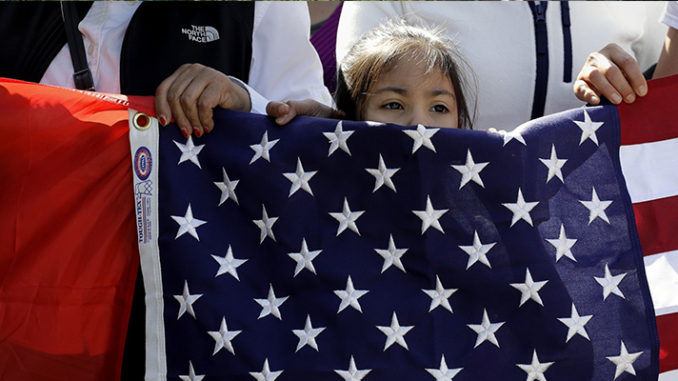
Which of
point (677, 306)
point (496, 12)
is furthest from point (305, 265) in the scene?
point (496, 12)

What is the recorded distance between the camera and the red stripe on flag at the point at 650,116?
7.77 ft

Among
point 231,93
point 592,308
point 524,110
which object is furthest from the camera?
point 524,110

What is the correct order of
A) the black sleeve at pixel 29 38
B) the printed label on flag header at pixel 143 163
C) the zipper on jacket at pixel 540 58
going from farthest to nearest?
the zipper on jacket at pixel 540 58 → the black sleeve at pixel 29 38 → the printed label on flag header at pixel 143 163

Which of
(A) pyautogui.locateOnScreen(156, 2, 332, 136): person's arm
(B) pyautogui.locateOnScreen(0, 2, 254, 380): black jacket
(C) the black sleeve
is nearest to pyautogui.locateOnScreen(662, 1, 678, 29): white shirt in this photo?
(A) pyautogui.locateOnScreen(156, 2, 332, 136): person's arm

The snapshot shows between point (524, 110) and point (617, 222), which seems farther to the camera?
point (524, 110)

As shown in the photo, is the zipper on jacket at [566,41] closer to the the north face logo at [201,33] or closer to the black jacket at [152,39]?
the black jacket at [152,39]

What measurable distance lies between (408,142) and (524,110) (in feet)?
3.20

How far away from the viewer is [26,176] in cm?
219

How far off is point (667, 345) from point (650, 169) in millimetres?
509

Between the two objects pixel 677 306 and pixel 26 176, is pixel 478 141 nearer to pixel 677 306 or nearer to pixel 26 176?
pixel 677 306

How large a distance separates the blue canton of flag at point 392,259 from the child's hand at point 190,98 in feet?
0.15

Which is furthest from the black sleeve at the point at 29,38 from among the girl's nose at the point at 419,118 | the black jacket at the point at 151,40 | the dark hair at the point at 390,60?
the girl's nose at the point at 419,118

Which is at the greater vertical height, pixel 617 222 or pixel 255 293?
pixel 617 222

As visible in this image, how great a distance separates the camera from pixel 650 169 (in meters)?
2.36
